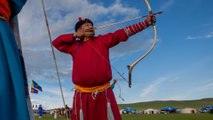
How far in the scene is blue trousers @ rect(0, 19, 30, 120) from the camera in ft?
8.38

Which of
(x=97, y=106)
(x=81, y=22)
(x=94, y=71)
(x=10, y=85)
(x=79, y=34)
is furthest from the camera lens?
(x=81, y=22)

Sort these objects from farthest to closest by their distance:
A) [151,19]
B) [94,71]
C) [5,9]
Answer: [151,19], [94,71], [5,9]

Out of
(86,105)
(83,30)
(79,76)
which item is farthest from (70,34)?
(86,105)

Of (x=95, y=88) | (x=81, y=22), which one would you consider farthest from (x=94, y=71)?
(x=81, y=22)

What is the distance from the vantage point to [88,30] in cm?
535

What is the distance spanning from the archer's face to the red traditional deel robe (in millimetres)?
86

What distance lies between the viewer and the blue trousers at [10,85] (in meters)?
2.55

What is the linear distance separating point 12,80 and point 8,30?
396 millimetres

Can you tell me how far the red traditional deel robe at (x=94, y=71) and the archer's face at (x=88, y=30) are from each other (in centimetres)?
9

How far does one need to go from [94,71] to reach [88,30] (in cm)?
74

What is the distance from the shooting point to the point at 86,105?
504 centimetres

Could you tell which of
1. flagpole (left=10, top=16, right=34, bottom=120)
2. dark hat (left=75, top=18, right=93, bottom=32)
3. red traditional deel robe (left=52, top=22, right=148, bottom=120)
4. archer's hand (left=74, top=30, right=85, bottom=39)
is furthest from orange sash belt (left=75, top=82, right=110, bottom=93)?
flagpole (left=10, top=16, right=34, bottom=120)

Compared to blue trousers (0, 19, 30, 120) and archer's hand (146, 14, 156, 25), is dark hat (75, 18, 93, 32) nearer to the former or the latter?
archer's hand (146, 14, 156, 25)

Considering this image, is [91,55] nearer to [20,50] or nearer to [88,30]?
[88,30]
